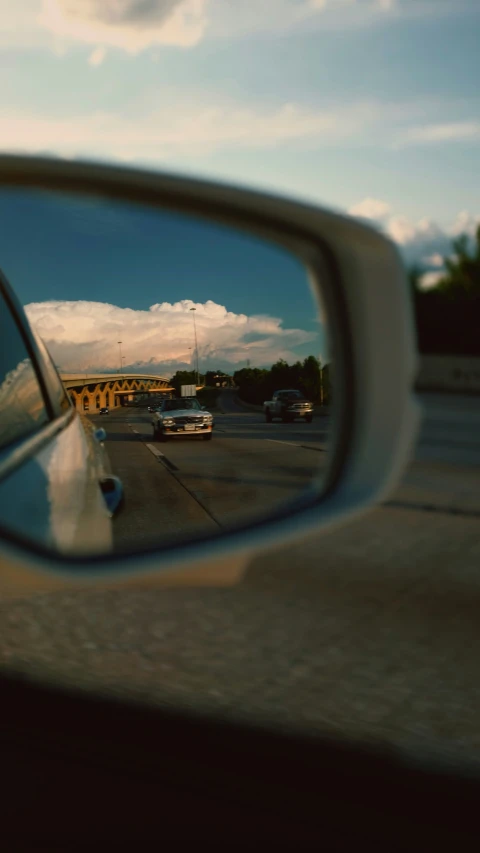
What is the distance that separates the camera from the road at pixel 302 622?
7.98 ft

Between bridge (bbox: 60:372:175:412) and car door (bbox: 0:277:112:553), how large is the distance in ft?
0.23

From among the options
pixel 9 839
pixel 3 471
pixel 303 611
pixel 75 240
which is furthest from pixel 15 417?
pixel 303 611

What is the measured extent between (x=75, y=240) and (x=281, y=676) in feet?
6.45

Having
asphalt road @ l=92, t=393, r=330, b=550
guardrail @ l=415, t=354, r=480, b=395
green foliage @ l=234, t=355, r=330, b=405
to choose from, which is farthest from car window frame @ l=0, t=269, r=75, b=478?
guardrail @ l=415, t=354, r=480, b=395

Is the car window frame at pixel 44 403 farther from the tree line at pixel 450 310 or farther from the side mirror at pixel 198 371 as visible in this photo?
the tree line at pixel 450 310

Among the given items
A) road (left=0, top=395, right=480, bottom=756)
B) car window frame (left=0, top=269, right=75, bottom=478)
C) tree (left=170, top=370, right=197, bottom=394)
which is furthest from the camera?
road (left=0, top=395, right=480, bottom=756)

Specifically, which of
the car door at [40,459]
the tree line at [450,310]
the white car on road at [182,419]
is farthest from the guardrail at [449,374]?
the car door at [40,459]

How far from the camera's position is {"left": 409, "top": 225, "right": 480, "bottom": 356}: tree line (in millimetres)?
2127

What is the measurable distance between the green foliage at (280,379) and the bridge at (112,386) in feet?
0.59

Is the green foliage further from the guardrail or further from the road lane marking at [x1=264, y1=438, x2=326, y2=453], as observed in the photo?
the guardrail

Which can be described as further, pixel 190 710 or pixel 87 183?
pixel 190 710

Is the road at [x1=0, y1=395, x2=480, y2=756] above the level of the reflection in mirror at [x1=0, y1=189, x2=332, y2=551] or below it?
below

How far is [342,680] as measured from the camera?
3.43 m

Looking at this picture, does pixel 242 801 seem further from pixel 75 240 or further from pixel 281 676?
pixel 75 240
